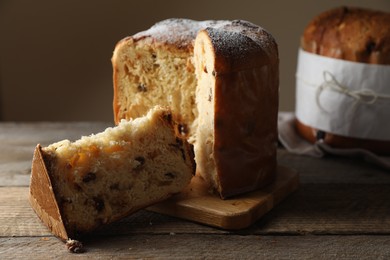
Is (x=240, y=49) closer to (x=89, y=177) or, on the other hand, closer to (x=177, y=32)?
(x=177, y=32)

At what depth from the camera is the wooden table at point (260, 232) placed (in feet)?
5.34

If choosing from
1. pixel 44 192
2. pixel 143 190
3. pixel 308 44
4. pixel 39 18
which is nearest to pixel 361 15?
pixel 308 44

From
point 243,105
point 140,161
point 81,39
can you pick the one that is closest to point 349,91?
point 243,105

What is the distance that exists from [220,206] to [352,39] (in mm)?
996

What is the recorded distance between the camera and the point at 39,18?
3633 mm

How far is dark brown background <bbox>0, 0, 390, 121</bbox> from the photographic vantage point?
3.62 metres

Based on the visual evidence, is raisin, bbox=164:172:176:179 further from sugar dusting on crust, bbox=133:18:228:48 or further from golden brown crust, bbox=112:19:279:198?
sugar dusting on crust, bbox=133:18:228:48

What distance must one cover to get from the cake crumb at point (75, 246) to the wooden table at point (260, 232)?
0.05ft

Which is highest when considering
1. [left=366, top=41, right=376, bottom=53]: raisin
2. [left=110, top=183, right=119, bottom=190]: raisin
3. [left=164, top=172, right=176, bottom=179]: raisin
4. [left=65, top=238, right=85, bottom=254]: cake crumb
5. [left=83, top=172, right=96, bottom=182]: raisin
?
[left=366, top=41, right=376, bottom=53]: raisin

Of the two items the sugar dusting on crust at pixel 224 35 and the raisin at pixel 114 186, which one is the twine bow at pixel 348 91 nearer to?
the sugar dusting on crust at pixel 224 35

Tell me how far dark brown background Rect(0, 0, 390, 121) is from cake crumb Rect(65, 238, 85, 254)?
217 cm

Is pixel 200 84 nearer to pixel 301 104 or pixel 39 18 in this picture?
pixel 301 104

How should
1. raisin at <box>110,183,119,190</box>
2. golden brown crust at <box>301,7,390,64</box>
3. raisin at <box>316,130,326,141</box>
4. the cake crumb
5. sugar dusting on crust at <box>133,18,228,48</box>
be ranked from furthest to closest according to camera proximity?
raisin at <box>316,130,326,141</box>
golden brown crust at <box>301,7,390,64</box>
sugar dusting on crust at <box>133,18,228,48</box>
raisin at <box>110,183,119,190</box>
the cake crumb

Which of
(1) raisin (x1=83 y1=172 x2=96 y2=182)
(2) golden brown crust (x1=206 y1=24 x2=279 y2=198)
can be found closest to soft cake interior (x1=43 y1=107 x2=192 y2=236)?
(1) raisin (x1=83 y1=172 x2=96 y2=182)
